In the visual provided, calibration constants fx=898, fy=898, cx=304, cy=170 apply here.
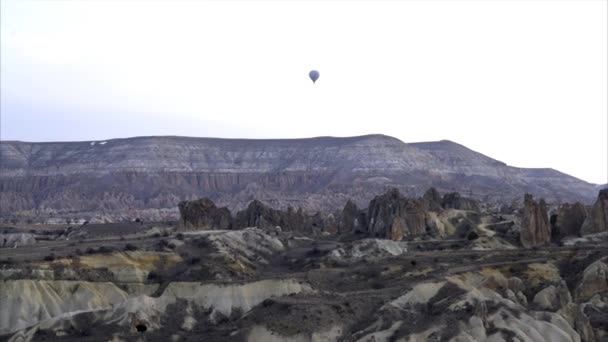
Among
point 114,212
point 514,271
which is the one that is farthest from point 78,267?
point 114,212

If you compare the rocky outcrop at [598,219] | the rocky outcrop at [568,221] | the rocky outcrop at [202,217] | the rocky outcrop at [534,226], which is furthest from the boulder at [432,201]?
the rocky outcrop at [202,217]

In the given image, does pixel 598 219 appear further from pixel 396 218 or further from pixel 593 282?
pixel 593 282

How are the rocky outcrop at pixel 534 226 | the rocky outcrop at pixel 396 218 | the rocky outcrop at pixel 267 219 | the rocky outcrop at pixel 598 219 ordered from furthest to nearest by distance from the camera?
the rocky outcrop at pixel 267 219 < the rocky outcrop at pixel 396 218 < the rocky outcrop at pixel 598 219 < the rocky outcrop at pixel 534 226

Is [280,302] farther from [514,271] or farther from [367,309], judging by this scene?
[514,271]

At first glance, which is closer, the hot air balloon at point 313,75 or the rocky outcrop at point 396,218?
the rocky outcrop at point 396,218

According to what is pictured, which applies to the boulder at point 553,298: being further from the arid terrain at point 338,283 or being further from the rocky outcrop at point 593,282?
the rocky outcrop at point 593,282

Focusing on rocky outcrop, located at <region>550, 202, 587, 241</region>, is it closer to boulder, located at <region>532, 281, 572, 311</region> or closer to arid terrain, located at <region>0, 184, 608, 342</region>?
arid terrain, located at <region>0, 184, 608, 342</region>

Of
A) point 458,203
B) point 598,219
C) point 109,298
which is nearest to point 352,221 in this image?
point 458,203
